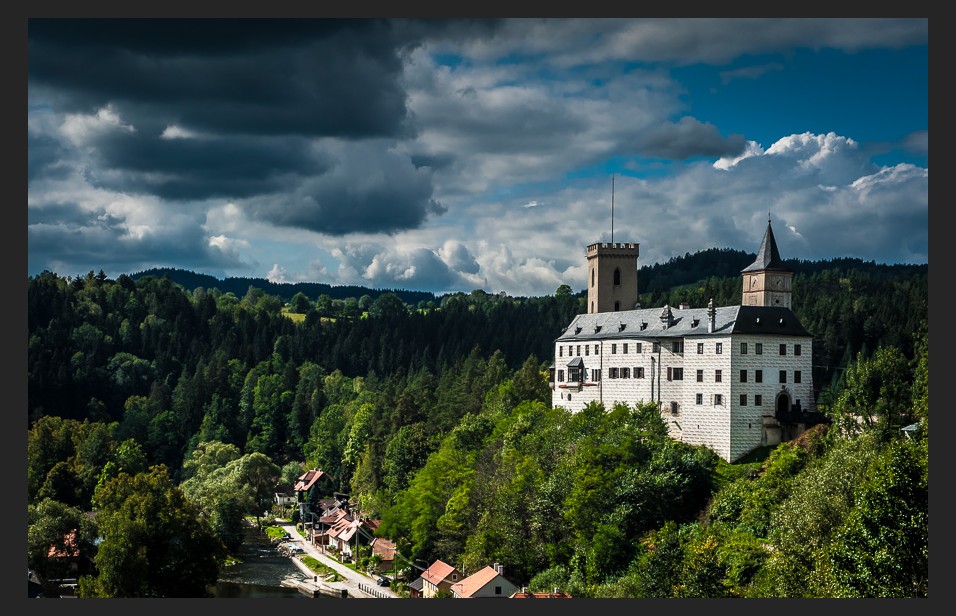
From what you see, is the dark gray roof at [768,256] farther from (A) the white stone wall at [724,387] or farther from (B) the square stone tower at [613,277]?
(A) the white stone wall at [724,387]

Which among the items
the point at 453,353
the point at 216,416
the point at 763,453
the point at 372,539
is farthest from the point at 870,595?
the point at 453,353

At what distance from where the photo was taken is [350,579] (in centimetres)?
6569

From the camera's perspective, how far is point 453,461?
228 feet

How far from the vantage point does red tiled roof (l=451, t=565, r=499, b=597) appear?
52.8 m

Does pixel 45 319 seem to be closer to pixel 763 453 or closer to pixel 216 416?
pixel 216 416

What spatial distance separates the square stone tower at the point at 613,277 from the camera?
73625 millimetres

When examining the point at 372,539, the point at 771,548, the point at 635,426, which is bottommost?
the point at 372,539

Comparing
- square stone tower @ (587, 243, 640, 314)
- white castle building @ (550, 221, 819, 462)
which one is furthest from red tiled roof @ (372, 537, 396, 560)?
square stone tower @ (587, 243, 640, 314)

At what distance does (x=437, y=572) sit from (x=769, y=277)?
A: 28.5 meters

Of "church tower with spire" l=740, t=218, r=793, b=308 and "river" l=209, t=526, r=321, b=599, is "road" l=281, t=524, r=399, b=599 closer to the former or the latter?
"river" l=209, t=526, r=321, b=599

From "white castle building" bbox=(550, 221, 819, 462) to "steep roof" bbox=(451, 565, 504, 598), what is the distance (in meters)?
12.3

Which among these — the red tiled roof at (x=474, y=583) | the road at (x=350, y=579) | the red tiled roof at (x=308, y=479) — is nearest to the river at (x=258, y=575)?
the road at (x=350, y=579)

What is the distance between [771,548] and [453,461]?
28076 mm

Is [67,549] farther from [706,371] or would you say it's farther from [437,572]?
[706,371]
